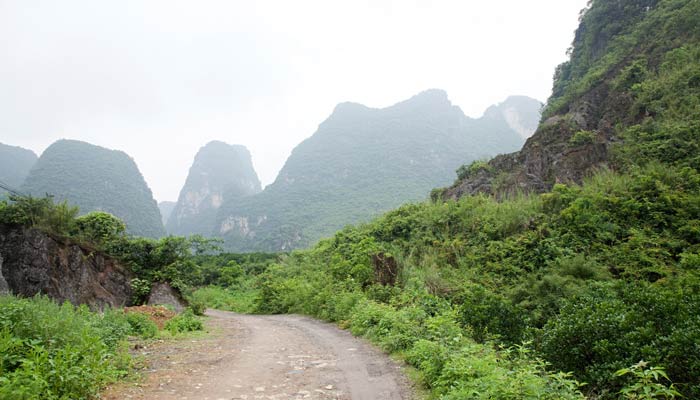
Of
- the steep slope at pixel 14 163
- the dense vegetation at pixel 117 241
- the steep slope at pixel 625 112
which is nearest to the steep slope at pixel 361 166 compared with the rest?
the steep slope at pixel 14 163

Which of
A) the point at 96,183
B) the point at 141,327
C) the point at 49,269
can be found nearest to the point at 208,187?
the point at 96,183

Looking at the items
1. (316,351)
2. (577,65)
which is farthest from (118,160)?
(316,351)

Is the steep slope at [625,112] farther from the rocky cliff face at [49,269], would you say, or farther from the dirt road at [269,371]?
the rocky cliff face at [49,269]

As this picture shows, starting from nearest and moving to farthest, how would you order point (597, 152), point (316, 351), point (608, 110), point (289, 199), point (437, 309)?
point (316, 351)
point (437, 309)
point (597, 152)
point (608, 110)
point (289, 199)

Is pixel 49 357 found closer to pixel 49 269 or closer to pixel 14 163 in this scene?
pixel 49 269

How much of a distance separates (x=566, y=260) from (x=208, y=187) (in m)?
145

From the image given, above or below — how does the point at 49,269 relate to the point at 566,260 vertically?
above

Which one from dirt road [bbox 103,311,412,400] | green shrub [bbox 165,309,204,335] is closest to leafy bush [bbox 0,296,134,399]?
dirt road [bbox 103,311,412,400]

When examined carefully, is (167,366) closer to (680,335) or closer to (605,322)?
(605,322)

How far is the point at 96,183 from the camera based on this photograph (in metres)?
85.1

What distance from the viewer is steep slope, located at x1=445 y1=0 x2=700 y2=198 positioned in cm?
1559

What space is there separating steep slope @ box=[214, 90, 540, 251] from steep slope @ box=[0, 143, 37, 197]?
151 feet

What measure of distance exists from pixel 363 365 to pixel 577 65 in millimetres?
32867

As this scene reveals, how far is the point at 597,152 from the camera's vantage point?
17344 mm
